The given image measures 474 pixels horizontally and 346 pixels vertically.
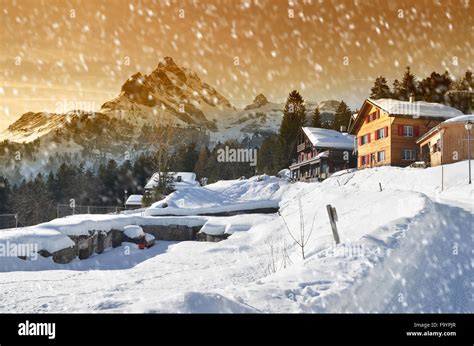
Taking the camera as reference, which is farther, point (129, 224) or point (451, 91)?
point (451, 91)

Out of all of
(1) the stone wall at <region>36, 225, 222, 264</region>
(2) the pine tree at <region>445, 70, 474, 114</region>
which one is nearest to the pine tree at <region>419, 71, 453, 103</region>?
(2) the pine tree at <region>445, 70, 474, 114</region>

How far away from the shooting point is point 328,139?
52812 millimetres

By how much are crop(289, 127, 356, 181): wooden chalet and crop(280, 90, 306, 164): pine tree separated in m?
9.62

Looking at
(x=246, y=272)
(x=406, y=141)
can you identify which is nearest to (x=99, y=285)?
(x=246, y=272)

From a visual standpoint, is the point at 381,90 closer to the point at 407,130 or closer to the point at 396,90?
the point at 396,90

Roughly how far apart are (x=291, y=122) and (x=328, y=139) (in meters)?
15.5

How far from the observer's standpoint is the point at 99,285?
39.8 ft

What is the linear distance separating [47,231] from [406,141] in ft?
107

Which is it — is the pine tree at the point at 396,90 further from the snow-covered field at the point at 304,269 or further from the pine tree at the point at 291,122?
the snow-covered field at the point at 304,269

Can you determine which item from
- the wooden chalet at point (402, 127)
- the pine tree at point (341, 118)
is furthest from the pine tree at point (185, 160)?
the wooden chalet at point (402, 127)

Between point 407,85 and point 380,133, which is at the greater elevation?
point 407,85

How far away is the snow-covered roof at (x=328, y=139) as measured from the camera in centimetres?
5159

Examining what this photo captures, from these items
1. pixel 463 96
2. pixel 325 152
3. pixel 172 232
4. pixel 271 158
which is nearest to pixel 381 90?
pixel 463 96
